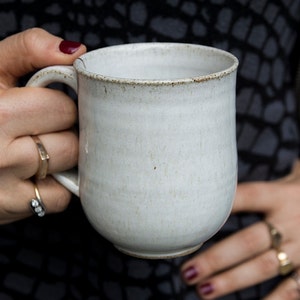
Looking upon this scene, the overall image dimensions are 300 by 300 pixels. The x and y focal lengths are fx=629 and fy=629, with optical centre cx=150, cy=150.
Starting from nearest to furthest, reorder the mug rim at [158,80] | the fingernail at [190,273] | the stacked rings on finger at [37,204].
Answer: the mug rim at [158,80] → the stacked rings on finger at [37,204] → the fingernail at [190,273]

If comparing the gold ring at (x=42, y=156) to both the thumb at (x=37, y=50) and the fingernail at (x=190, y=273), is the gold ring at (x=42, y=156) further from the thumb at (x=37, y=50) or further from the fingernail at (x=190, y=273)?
the fingernail at (x=190, y=273)

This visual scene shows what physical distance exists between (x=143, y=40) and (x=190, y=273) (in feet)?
1.00

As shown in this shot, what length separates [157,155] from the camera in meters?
0.54

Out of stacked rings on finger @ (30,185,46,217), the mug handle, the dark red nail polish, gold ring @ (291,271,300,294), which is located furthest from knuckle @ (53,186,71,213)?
gold ring @ (291,271,300,294)

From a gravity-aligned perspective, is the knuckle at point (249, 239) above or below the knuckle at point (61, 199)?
below

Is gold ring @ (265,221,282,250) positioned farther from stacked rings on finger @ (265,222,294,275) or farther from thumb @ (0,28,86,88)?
thumb @ (0,28,86,88)

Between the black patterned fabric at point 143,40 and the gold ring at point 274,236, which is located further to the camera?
the gold ring at point 274,236

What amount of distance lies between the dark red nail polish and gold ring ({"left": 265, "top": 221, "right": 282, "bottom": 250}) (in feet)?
0.34

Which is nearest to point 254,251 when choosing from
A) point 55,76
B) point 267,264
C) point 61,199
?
point 267,264

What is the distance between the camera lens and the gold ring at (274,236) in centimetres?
86

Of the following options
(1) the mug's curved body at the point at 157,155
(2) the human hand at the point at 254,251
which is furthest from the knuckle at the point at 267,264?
(1) the mug's curved body at the point at 157,155

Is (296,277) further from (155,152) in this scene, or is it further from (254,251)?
(155,152)

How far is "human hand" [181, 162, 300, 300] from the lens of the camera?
0.83 meters

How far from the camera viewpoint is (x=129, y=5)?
0.75 meters
